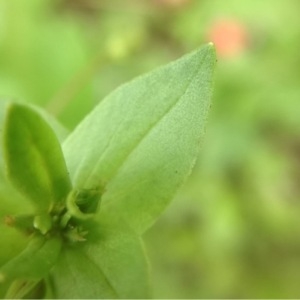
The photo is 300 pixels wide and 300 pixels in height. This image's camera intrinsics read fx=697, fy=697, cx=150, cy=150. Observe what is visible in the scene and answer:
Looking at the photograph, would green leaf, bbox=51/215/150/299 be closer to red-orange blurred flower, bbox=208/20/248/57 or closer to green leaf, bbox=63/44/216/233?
green leaf, bbox=63/44/216/233

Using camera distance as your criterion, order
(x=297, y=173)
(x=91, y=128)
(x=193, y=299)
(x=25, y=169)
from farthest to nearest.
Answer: (x=297, y=173) < (x=193, y=299) < (x=91, y=128) < (x=25, y=169)

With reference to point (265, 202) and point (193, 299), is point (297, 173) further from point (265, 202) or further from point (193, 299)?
point (193, 299)

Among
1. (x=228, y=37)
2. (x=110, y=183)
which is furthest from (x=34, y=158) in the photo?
(x=228, y=37)

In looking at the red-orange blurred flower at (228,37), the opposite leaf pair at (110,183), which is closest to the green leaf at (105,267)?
the opposite leaf pair at (110,183)

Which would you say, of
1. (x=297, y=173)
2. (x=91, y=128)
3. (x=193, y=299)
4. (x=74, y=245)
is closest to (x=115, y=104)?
(x=91, y=128)

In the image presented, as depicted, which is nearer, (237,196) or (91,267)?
(91,267)

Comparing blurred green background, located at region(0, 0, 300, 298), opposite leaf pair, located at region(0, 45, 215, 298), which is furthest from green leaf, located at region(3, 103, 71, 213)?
blurred green background, located at region(0, 0, 300, 298)

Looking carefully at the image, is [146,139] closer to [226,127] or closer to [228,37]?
[226,127]
